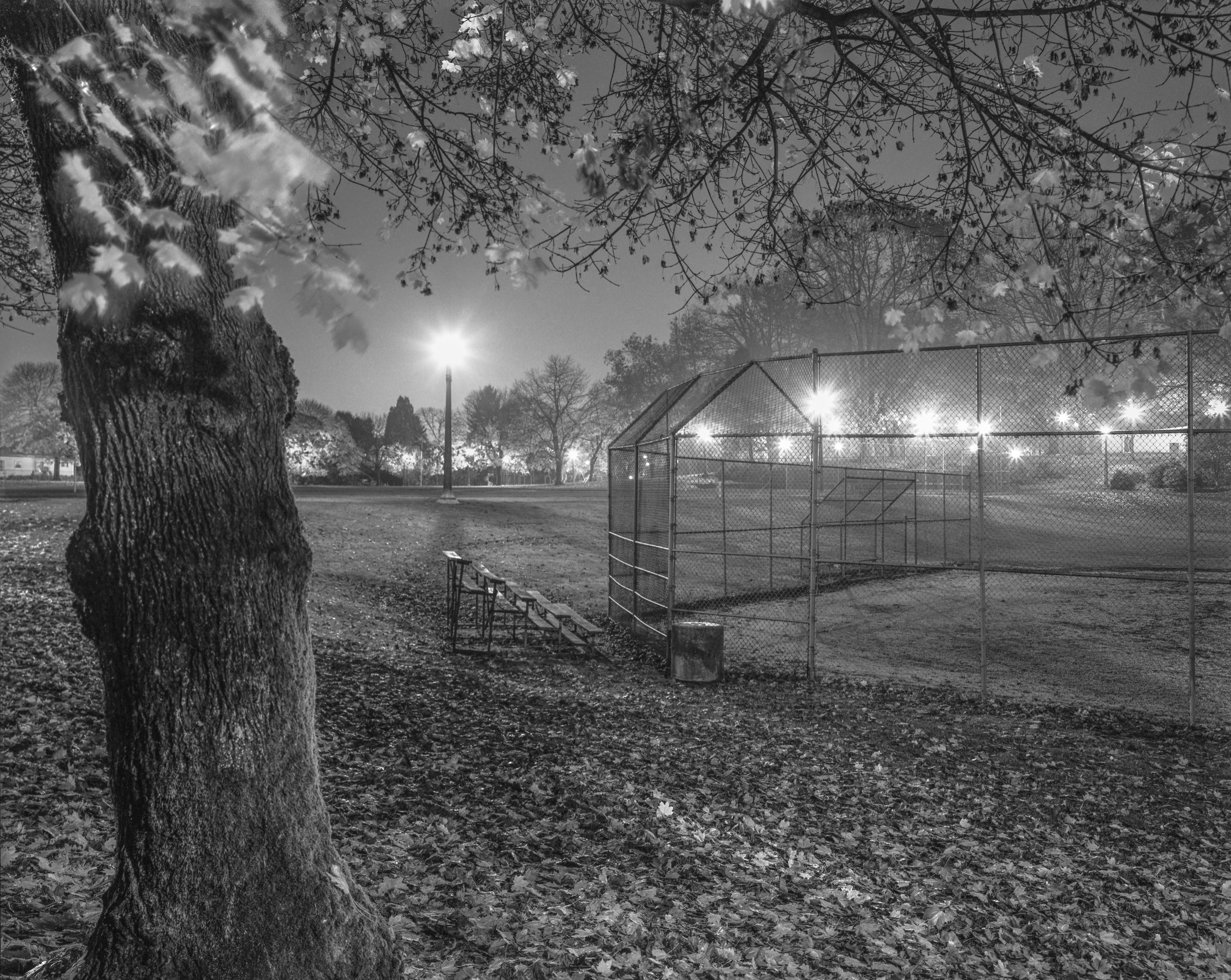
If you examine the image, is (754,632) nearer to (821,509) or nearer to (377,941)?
(377,941)

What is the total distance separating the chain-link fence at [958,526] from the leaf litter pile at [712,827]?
1.80m

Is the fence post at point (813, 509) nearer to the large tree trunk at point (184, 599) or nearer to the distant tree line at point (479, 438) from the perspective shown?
the large tree trunk at point (184, 599)

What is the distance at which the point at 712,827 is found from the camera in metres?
4.82

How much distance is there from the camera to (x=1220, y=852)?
477 cm

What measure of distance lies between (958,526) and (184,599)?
1091 inches

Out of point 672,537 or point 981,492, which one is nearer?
point 981,492

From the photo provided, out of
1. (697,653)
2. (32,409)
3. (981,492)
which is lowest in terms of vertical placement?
(697,653)

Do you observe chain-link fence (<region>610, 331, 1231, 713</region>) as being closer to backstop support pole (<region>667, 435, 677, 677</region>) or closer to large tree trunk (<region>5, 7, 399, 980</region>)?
backstop support pole (<region>667, 435, 677, 677</region>)

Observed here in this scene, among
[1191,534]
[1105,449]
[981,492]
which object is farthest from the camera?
[1105,449]

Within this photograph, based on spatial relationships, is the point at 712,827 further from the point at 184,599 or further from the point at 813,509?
the point at 813,509

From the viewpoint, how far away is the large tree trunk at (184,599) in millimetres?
2531

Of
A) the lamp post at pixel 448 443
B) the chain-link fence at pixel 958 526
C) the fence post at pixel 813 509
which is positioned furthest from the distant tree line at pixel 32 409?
the fence post at pixel 813 509

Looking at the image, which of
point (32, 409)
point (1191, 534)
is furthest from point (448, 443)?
point (32, 409)

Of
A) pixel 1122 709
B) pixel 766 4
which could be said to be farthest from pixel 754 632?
pixel 766 4
